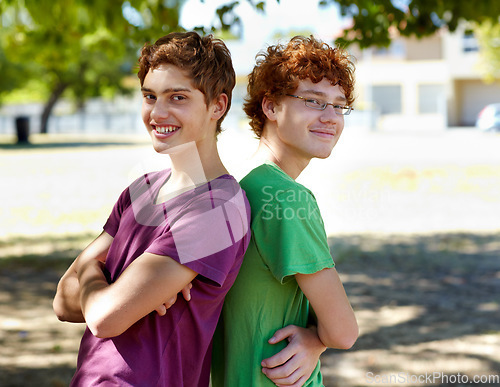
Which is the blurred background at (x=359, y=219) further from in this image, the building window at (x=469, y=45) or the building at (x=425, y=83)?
the building window at (x=469, y=45)

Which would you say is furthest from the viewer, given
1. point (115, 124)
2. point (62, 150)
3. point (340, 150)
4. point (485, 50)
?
point (115, 124)

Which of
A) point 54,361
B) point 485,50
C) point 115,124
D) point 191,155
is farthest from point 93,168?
point 115,124

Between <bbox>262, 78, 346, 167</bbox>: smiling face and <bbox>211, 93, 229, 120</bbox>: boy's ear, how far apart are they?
156 millimetres

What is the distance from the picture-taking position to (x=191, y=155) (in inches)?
71.1

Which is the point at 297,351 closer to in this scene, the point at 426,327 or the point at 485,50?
the point at 426,327

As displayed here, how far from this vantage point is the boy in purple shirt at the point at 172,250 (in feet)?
5.34

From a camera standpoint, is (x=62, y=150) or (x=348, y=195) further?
(x=62, y=150)

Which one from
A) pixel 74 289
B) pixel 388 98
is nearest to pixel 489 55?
pixel 388 98

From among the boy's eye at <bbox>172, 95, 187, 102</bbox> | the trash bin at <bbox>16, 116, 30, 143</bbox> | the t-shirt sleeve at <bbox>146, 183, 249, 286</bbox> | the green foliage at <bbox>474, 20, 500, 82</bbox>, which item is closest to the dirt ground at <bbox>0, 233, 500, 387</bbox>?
the t-shirt sleeve at <bbox>146, 183, 249, 286</bbox>

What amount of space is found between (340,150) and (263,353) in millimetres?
22333

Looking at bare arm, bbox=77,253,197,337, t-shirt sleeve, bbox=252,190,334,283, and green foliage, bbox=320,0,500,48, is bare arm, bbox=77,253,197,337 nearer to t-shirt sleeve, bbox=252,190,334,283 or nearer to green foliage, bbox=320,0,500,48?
t-shirt sleeve, bbox=252,190,334,283

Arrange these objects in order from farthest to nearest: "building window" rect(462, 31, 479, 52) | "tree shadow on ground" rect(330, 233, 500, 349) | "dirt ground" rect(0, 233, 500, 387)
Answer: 1. "building window" rect(462, 31, 479, 52)
2. "tree shadow on ground" rect(330, 233, 500, 349)
3. "dirt ground" rect(0, 233, 500, 387)

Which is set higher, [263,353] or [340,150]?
[263,353]

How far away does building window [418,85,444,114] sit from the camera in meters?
45.0
